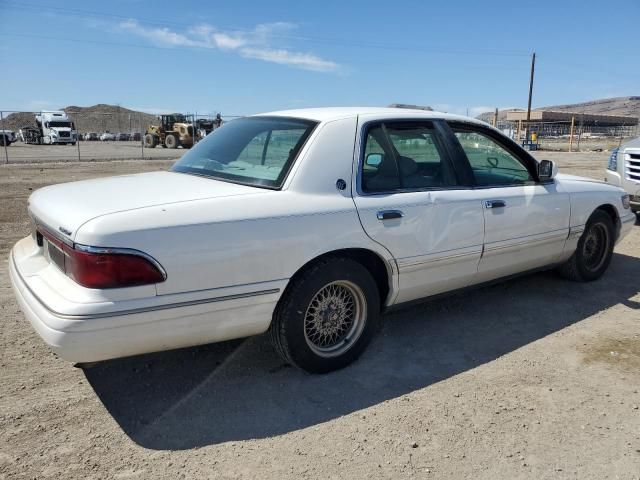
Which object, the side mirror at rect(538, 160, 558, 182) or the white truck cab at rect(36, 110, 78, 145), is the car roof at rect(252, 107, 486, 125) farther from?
the white truck cab at rect(36, 110, 78, 145)

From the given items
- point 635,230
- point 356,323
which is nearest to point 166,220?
point 356,323

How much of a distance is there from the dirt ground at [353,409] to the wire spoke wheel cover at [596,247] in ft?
3.67

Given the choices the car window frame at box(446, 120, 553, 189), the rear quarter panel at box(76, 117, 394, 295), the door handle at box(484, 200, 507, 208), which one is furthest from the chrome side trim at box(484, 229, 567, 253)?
the rear quarter panel at box(76, 117, 394, 295)

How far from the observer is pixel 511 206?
13.0ft

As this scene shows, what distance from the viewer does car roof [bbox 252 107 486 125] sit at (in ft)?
11.1

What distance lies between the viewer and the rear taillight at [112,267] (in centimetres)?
238

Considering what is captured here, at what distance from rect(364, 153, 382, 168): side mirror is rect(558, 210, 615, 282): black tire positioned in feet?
8.16

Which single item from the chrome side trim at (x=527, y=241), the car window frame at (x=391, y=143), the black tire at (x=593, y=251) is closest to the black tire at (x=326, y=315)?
the car window frame at (x=391, y=143)

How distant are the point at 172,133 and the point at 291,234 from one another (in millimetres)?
33076

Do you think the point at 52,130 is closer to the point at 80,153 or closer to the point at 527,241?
the point at 80,153

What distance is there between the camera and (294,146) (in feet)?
10.5

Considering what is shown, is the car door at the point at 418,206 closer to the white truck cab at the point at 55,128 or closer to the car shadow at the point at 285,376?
the car shadow at the point at 285,376

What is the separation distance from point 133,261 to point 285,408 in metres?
1.16

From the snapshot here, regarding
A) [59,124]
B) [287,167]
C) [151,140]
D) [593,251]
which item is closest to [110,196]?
[287,167]
